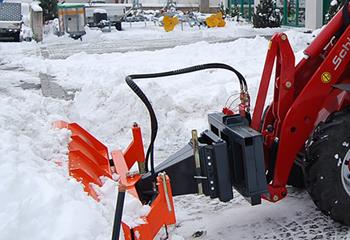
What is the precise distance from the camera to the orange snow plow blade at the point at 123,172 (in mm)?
3197

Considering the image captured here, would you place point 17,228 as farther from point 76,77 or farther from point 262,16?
point 262,16

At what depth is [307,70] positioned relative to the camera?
12.7 feet

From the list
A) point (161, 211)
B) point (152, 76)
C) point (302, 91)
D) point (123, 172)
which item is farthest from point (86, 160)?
point (302, 91)

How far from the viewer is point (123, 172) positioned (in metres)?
3.94

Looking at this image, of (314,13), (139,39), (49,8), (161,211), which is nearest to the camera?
(161,211)

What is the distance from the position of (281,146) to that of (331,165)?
1.21 ft

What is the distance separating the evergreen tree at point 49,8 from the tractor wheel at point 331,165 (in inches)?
1066

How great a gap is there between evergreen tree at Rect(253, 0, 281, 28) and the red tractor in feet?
68.0

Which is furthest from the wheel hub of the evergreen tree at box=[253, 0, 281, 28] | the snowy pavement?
the evergreen tree at box=[253, 0, 281, 28]

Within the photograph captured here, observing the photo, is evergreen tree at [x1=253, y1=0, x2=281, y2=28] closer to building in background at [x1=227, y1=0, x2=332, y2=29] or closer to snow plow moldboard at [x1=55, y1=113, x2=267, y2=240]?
building in background at [x1=227, y1=0, x2=332, y2=29]

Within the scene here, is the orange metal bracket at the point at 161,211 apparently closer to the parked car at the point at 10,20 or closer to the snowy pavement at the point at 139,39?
the snowy pavement at the point at 139,39

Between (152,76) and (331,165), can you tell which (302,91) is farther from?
(152,76)

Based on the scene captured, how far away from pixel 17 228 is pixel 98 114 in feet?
15.4

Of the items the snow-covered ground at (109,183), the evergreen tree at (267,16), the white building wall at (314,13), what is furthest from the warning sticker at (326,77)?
the evergreen tree at (267,16)
